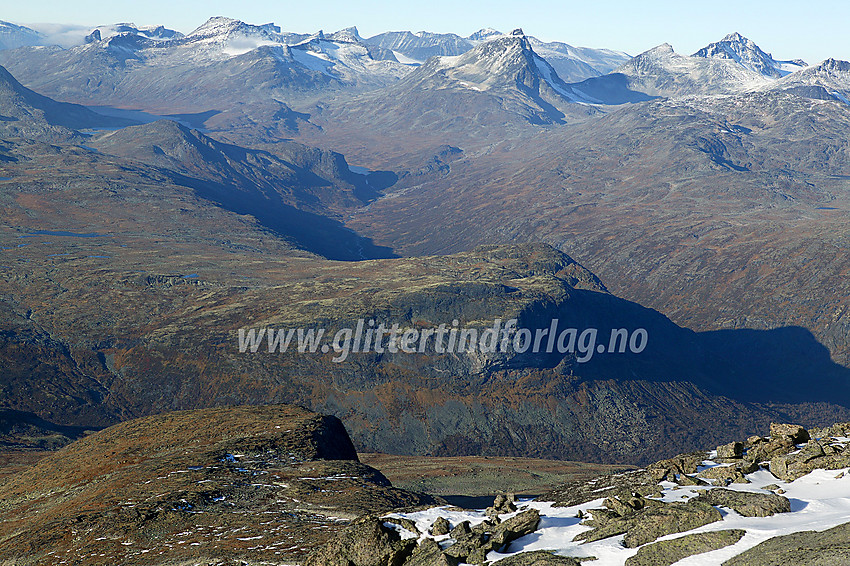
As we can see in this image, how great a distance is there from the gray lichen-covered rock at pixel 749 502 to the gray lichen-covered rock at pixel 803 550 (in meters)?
4.16

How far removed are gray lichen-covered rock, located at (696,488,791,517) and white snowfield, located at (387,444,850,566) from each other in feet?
1.22

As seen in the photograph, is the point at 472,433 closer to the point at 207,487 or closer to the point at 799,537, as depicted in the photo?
the point at 207,487

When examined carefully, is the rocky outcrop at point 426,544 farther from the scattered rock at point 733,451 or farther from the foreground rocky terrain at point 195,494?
the scattered rock at point 733,451

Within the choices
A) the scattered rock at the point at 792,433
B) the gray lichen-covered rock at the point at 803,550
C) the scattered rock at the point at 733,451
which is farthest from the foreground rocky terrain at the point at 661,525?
the scattered rock at the point at 733,451

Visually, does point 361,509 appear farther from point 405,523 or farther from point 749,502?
point 749,502

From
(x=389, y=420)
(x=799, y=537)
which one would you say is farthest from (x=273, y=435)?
(x=389, y=420)

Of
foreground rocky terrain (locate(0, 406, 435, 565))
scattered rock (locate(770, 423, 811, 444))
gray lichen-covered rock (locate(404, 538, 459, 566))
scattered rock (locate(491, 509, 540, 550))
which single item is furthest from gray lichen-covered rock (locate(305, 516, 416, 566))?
scattered rock (locate(770, 423, 811, 444))

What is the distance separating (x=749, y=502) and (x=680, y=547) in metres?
6.59

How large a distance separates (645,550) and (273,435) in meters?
44.8

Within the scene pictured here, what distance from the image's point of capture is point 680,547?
27344mm

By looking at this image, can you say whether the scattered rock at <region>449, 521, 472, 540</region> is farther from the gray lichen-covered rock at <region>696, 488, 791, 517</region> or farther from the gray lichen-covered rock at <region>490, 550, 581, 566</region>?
the gray lichen-covered rock at <region>696, 488, 791, 517</region>

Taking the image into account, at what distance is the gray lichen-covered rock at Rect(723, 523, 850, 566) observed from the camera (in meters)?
22.8

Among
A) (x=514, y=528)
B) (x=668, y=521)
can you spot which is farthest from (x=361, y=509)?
(x=668, y=521)

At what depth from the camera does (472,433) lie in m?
196
